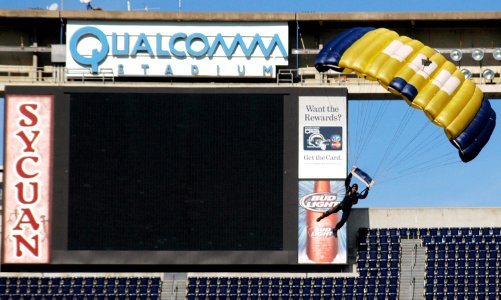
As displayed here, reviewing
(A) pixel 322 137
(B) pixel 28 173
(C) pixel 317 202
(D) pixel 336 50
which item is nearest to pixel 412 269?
(C) pixel 317 202

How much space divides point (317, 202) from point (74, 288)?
9.25 meters

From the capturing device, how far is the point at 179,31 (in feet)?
209

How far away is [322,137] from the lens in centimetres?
6141

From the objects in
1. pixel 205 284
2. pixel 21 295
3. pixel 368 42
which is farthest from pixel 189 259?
pixel 368 42

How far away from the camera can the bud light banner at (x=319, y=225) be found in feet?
200

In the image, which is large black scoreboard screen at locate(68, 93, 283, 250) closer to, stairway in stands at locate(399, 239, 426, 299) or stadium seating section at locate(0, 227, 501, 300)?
stadium seating section at locate(0, 227, 501, 300)

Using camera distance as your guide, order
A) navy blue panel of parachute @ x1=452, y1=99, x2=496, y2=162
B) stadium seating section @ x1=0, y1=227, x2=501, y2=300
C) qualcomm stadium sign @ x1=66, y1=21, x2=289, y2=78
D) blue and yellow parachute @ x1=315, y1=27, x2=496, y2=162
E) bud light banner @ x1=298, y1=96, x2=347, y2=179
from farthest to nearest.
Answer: qualcomm stadium sign @ x1=66, y1=21, x2=289, y2=78
stadium seating section @ x1=0, y1=227, x2=501, y2=300
bud light banner @ x1=298, y1=96, x2=347, y2=179
navy blue panel of parachute @ x1=452, y1=99, x2=496, y2=162
blue and yellow parachute @ x1=315, y1=27, x2=496, y2=162

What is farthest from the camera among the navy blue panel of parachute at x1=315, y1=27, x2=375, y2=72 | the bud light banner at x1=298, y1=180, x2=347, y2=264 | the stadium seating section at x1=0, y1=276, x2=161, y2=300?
the stadium seating section at x1=0, y1=276, x2=161, y2=300

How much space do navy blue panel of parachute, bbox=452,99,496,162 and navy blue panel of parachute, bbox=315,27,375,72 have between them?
466 centimetres

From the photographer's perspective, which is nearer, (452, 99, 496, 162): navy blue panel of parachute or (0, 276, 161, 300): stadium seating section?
(452, 99, 496, 162): navy blue panel of parachute

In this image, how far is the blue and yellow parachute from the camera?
55906 millimetres

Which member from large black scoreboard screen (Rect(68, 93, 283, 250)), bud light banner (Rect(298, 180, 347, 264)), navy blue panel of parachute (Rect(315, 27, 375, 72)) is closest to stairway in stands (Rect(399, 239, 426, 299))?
bud light banner (Rect(298, 180, 347, 264))

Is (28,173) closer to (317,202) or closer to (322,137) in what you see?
(317,202)

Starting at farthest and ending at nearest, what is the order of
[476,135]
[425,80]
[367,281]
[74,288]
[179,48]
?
[179,48]
[367,281]
[74,288]
[476,135]
[425,80]
